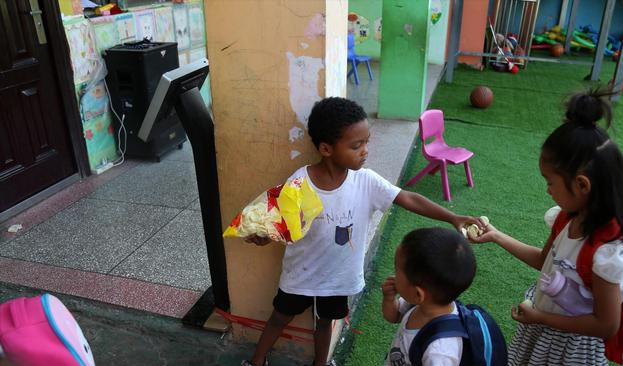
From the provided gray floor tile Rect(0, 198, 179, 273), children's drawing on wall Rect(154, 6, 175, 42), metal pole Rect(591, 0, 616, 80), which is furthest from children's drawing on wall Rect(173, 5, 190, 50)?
metal pole Rect(591, 0, 616, 80)

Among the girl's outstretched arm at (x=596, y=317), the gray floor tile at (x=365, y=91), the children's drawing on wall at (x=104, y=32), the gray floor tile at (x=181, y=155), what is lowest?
the gray floor tile at (x=181, y=155)

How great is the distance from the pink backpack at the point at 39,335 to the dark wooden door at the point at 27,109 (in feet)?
11.9

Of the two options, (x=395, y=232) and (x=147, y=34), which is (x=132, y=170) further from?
(x=395, y=232)

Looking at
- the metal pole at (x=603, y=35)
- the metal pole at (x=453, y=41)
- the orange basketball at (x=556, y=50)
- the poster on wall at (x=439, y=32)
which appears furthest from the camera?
the orange basketball at (x=556, y=50)

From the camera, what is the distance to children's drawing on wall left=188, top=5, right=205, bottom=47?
21.6 feet

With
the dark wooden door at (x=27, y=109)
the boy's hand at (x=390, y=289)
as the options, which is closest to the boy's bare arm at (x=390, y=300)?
Result: the boy's hand at (x=390, y=289)

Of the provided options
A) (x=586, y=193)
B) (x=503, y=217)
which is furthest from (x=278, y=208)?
(x=503, y=217)

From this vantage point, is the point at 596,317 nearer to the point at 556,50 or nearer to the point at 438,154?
the point at 438,154

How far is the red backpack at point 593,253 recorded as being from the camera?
159cm

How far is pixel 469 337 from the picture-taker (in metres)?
1.55

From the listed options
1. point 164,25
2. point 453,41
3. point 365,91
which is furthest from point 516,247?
point 453,41

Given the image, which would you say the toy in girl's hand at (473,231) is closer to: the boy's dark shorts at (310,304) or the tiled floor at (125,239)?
the boy's dark shorts at (310,304)

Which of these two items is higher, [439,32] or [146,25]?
[146,25]

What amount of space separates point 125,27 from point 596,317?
5183mm
